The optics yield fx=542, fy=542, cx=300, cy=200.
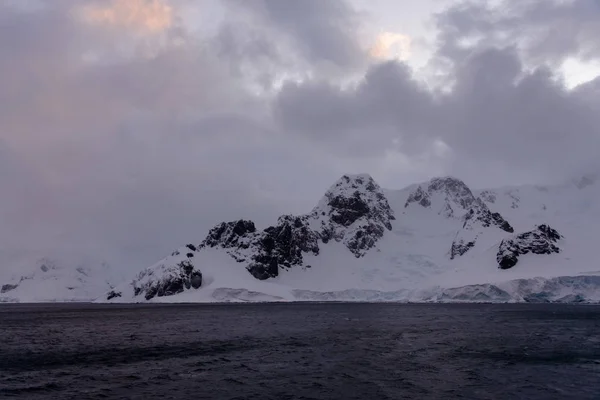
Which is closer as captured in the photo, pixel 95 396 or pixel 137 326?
pixel 95 396

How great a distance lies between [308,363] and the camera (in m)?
52.2

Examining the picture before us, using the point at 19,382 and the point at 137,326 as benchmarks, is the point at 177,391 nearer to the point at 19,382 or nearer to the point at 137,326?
the point at 19,382

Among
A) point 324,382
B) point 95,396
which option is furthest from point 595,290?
point 95,396

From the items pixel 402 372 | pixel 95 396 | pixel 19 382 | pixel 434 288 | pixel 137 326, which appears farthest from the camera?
pixel 434 288

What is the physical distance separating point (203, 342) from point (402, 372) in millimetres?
31972

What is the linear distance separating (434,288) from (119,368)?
16513 centimetres

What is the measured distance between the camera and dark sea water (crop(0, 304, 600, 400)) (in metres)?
39.5

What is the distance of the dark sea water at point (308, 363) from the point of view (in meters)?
39.5

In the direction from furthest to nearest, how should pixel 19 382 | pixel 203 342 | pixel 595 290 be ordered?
1. pixel 595 290
2. pixel 203 342
3. pixel 19 382

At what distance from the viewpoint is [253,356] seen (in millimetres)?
57156

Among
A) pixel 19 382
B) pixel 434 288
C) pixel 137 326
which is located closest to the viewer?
pixel 19 382

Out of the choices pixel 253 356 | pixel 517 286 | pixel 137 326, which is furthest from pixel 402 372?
pixel 517 286

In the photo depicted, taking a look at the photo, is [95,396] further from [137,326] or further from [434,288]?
[434,288]

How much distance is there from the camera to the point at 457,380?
4297 centimetres
